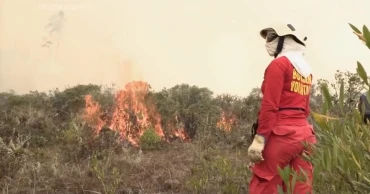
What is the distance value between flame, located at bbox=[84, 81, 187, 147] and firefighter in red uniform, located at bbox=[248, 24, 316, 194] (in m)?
3.82

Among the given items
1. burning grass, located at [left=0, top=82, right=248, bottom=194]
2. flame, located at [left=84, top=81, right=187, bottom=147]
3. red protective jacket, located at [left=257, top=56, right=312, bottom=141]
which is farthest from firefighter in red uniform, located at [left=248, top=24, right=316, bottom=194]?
flame, located at [left=84, top=81, right=187, bottom=147]

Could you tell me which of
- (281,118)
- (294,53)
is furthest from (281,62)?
(281,118)

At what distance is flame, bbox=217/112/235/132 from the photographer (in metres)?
7.90


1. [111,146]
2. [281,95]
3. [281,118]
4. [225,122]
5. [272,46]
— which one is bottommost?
[111,146]

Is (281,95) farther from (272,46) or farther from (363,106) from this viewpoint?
(363,106)

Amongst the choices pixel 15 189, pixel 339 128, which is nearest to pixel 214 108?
pixel 15 189

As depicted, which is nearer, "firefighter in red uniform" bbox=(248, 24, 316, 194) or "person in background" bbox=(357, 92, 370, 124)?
"person in background" bbox=(357, 92, 370, 124)

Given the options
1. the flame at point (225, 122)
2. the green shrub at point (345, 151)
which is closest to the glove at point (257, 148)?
the green shrub at point (345, 151)

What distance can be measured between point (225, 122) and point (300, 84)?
193 inches

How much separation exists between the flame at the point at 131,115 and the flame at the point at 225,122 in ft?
2.01

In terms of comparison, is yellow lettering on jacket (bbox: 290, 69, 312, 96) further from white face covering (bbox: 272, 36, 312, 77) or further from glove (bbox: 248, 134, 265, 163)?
glove (bbox: 248, 134, 265, 163)

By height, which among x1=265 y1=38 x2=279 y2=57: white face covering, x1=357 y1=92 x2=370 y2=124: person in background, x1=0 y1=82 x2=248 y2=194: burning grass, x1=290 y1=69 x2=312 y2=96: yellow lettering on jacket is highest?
x1=265 y1=38 x2=279 y2=57: white face covering

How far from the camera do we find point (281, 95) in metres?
3.25

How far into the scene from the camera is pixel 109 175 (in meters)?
5.06
